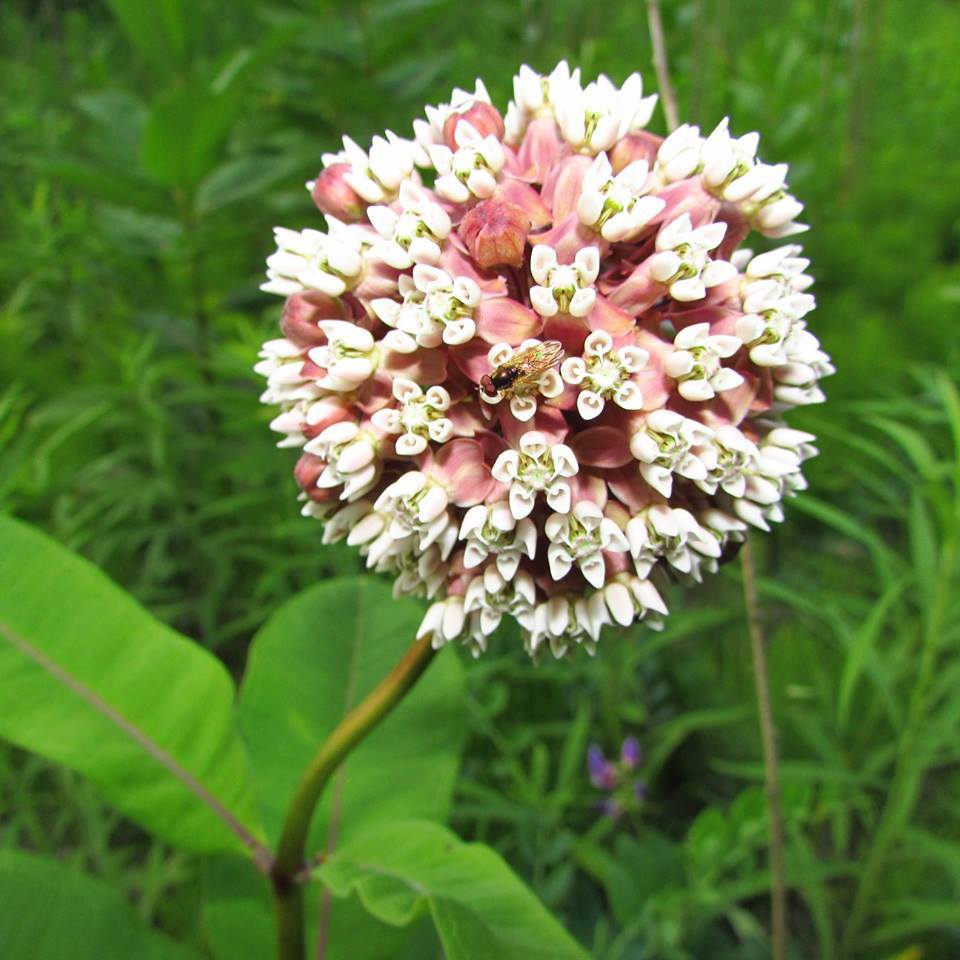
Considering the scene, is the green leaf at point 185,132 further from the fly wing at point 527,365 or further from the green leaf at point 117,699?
the fly wing at point 527,365

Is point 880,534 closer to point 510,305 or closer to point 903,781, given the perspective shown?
point 903,781

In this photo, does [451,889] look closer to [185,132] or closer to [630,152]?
[630,152]

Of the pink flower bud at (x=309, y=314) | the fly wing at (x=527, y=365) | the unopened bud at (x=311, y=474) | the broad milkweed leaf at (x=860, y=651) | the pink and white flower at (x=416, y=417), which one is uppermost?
the pink flower bud at (x=309, y=314)

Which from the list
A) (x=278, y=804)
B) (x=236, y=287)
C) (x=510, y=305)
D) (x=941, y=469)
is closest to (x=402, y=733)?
(x=278, y=804)

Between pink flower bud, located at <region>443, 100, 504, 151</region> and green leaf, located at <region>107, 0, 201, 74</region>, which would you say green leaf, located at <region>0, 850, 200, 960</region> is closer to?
pink flower bud, located at <region>443, 100, 504, 151</region>

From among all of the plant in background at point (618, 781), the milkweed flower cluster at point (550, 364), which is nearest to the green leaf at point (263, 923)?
the plant in background at point (618, 781)

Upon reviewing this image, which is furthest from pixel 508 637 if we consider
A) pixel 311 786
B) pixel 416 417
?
pixel 416 417
